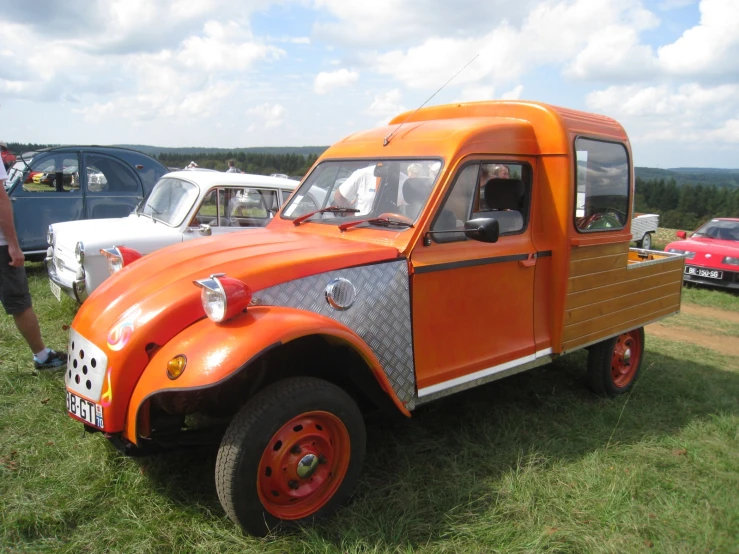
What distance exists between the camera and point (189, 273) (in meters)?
3.07

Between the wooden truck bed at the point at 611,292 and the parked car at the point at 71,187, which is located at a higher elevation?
the parked car at the point at 71,187

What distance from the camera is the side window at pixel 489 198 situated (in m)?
3.55

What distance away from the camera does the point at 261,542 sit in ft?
8.84

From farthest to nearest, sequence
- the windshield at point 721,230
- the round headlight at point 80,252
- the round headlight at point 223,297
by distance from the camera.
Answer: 1. the windshield at point 721,230
2. the round headlight at point 80,252
3. the round headlight at point 223,297

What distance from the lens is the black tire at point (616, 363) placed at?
483cm

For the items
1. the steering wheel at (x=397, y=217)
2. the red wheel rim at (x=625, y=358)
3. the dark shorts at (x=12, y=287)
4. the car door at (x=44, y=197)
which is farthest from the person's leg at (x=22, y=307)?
the car door at (x=44, y=197)

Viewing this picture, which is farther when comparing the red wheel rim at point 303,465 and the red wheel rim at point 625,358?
the red wheel rim at point 625,358

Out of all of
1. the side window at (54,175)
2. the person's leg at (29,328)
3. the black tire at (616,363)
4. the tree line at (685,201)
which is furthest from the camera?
the tree line at (685,201)

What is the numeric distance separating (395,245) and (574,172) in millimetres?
1532

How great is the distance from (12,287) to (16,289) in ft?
0.10

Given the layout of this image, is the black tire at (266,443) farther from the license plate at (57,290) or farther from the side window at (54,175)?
the side window at (54,175)

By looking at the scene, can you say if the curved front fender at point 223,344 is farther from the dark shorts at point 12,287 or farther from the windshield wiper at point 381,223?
the dark shorts at point 12,287

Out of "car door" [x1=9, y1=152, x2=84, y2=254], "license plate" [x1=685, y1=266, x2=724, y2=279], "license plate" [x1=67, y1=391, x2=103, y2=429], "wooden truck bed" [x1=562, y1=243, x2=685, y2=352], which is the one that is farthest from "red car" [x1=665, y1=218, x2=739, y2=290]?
"car door" [x1=9, y1=152, x2=84, y2=254]

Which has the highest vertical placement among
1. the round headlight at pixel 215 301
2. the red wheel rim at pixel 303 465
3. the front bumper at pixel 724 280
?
the round headlight at pixel 215 301
